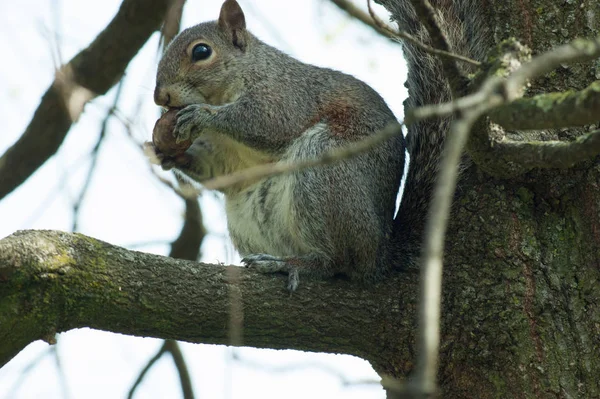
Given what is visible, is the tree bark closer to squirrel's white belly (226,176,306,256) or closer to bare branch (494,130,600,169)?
bare branch (494,130,600,169)

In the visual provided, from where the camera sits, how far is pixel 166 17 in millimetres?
3115

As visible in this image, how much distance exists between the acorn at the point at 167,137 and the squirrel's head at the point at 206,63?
7cm

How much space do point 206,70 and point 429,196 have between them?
1174 millimetres

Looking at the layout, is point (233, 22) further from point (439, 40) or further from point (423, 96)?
point (439, 40)

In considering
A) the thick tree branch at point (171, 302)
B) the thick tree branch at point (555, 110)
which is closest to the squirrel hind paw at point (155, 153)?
the thick tree branch at point (171, 302)

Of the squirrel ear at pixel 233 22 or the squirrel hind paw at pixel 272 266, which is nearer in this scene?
the squirrel hind paw at pixel 272 266

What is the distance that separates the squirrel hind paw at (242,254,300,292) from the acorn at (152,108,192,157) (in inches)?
28.2

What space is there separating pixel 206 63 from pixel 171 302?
4.69 feet

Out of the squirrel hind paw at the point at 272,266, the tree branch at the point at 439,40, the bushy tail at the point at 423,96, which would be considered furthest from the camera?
the bushy tail at the point at 423,96

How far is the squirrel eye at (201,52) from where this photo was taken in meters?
3.47

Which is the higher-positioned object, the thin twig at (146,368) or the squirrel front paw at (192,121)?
the squirrel front paw at (192,121)

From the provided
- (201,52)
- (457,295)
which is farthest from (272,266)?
(201,52)

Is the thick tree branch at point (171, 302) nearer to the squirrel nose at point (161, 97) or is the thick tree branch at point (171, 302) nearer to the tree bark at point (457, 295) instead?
the tree bark at point (457, 295)

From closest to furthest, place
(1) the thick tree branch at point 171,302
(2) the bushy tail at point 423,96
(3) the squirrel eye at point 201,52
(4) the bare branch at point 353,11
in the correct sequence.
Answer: (1) the thick tree branch at point 171,302, (2) the bushy tail at point 423,96, (4) the bare branch at point 353,11, (3) the squirrel eye at point 201,52
